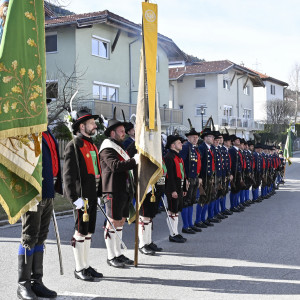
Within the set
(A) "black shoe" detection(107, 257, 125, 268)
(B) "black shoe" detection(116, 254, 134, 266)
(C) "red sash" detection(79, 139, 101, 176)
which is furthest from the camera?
(B) "black shoe" detection(116, 254, 134, 266)

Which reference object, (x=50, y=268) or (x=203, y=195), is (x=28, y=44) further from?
(x=203, y=195)

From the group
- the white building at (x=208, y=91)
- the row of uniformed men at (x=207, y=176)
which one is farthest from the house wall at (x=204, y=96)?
the row of uniformed men at (x=207, y=176)

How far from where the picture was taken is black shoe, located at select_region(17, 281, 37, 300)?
4863 millimetres

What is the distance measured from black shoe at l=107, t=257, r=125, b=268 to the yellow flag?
198 centimetres

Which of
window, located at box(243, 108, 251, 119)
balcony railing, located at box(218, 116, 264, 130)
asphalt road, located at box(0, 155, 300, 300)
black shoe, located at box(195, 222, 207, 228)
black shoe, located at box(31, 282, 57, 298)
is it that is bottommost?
black shoe, located at box(195, 222, 207, 228)

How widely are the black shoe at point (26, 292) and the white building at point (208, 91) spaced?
3538cm

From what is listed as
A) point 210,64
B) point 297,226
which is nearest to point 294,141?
point 210,64

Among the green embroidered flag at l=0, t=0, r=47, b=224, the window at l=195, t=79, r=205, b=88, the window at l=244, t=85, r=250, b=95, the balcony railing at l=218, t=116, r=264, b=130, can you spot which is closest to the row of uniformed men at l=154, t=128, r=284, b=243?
the green embroidered flag at l=0, t=0, r=47, b=224

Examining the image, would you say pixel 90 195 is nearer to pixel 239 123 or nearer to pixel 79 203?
pixel 79 203

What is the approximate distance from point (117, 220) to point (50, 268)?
1.15 meters

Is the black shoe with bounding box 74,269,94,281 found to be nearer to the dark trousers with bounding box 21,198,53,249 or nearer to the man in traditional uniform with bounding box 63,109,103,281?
the man in traditional uniform with bounding box 63,109,103,281

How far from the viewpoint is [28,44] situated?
445 centimetres

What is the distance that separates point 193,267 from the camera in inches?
256

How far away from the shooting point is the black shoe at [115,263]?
641 centimetres
